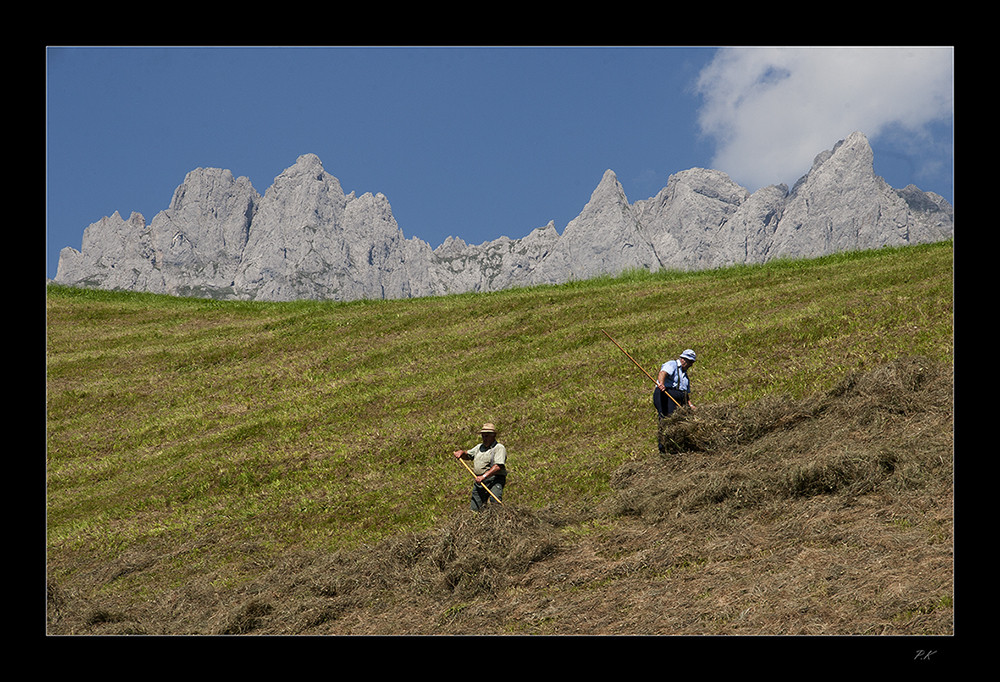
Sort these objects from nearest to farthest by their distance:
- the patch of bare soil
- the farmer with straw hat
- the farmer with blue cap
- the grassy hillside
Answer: the patch of bare soil
the grassy hillside
the farmer with straw hat
the farmer with blue cap

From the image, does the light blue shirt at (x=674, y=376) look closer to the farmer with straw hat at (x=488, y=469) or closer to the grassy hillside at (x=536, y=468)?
the grassy hillside at (x=536, y=468)

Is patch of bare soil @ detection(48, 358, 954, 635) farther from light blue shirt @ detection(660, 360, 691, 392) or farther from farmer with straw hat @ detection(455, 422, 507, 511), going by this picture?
light blue shirt @ detection(660, 360, 691, 392)

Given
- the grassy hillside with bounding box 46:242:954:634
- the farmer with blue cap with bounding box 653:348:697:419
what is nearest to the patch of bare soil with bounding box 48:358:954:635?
the grassy hillside with bounding box 46:242:954:634

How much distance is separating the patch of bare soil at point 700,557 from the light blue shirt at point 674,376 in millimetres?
1024

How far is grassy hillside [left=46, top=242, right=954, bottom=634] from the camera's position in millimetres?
11445

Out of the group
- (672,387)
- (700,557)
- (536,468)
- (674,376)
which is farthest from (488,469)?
(674,376)

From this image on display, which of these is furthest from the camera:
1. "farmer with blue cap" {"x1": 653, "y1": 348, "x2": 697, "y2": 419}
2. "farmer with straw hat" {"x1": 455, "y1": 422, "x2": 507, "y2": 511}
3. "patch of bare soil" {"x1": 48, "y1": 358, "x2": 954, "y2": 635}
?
"farmer with blue cap" {"x1": 653, "y1": 348, "x2": 697, "y2": 419}

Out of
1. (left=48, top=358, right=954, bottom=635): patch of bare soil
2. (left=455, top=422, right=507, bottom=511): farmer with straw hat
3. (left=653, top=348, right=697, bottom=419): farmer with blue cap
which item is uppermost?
(left=653, top=348, right=697, bottom=419): farmer with blue cap

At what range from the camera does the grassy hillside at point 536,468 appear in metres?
11.4

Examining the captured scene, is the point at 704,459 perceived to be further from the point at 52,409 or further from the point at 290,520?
the point at 52,409

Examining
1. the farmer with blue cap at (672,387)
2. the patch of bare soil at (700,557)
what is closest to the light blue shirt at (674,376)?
the farmer with blue cap at (672,387)

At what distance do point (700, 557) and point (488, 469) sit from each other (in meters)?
4.50

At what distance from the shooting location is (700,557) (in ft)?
39.8

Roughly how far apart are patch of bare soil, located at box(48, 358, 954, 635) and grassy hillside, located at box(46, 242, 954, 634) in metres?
0.05
